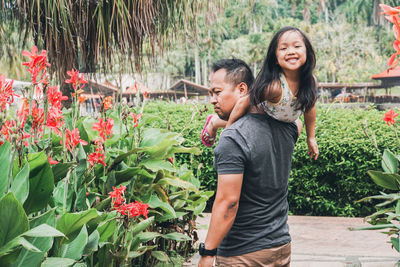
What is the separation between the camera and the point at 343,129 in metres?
5.77

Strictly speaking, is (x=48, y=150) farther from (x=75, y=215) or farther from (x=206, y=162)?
(x=206, y=162)

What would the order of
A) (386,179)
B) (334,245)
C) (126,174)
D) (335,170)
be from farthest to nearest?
(335,170) < (334,245) < (386,179) < (126,174)

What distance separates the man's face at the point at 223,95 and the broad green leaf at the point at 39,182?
763 mm

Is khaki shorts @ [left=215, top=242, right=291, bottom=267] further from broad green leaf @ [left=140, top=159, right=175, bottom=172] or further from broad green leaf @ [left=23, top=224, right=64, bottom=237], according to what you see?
broad green leaf @ [left=140, top=159, right=175, bottom=172]

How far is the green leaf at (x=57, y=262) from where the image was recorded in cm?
171

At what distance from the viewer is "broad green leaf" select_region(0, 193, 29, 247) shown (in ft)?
4.92

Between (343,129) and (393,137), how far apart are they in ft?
2.20

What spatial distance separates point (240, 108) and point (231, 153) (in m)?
0.22

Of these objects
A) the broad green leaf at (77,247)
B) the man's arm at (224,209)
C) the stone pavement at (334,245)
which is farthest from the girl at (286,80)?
the stone pavement at (334,245)

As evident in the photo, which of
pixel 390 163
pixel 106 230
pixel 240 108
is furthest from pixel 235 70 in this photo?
pixel 390 163

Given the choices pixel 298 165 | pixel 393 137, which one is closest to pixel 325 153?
pixel 298 165

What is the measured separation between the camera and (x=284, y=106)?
182 cm

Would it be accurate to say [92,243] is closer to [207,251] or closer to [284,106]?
[207,251]

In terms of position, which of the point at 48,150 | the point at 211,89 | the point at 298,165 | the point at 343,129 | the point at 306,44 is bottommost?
the point at 298,165
